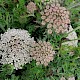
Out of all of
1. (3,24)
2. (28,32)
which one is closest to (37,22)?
(28,32)

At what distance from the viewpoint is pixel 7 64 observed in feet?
4.38

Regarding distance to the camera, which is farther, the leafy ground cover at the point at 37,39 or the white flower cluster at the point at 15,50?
the leafy ground cover at the point at 37,39

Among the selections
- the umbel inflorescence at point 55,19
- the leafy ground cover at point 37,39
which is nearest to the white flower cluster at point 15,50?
the leafy ground cover at point 37,39

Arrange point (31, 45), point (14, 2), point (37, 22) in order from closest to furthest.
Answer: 1. point (31, 45)
2. point (37, 22)
3. point (14, 2)

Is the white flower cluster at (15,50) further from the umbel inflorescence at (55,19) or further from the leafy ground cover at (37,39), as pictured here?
the umbel inflorescence at (55,19)

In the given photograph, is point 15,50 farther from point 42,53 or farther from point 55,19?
point 55,19

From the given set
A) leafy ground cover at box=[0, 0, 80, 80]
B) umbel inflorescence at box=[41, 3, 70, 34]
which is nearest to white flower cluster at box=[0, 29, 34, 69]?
leafy ground cover at box=[0, 0, 80, 80]

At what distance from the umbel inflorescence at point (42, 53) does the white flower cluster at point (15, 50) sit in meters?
0.07

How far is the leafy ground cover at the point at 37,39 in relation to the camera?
1432 millimetres

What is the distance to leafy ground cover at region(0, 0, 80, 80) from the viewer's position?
4.70ft

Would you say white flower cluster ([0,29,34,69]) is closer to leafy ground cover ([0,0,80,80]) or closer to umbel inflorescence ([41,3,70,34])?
leafy ground cover ([0,0,80,80])

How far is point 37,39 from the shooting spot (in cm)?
145

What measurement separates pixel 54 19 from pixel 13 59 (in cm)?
30

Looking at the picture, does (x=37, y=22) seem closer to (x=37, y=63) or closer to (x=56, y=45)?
(x=56, y=45)
